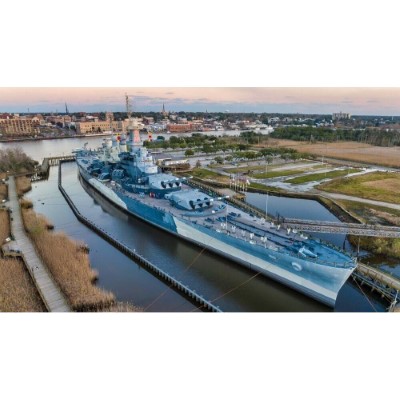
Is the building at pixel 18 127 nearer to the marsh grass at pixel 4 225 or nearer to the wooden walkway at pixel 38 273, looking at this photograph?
the marsh grass at pixel 4 225

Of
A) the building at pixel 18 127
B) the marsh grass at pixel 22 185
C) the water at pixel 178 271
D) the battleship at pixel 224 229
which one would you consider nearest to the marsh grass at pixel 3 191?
the marsh grass at pixel 22 185

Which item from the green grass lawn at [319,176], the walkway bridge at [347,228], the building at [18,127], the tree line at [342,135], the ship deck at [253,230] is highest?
the building at [18,127]

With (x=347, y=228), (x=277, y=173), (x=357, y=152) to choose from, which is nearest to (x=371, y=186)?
(x=277, y=173)

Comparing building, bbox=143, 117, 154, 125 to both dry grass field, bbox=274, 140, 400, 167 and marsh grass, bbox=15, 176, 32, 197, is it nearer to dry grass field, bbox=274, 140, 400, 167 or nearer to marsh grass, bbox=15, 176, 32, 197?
dry grass field, bbox=274, 140, 400, 167

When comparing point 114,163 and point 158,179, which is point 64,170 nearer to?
point 114,163

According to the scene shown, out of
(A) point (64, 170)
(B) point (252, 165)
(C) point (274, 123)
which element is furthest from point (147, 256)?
(C) point (274, 123)
